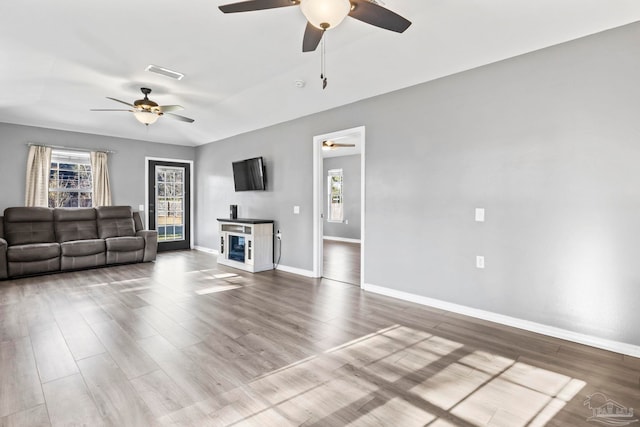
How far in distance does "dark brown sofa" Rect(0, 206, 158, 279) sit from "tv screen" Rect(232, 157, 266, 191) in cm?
197

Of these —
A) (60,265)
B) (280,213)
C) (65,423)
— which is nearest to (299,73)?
(280,213)

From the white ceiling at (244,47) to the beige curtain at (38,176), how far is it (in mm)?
964

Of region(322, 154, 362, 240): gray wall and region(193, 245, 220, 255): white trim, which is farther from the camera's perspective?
region(322, 154, 362, 240): gray wall

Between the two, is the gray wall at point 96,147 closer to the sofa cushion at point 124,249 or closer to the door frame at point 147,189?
the door frame at point 147,189

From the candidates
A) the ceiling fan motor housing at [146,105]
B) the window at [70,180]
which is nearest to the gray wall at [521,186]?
the ceiling fan motor housing at [146,105]

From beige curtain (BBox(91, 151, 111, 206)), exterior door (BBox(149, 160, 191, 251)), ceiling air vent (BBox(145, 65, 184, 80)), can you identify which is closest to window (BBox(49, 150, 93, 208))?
beige curtain (BBox(91, 151, 111, 206))

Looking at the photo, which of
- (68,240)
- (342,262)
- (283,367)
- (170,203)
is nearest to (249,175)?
(342,262)

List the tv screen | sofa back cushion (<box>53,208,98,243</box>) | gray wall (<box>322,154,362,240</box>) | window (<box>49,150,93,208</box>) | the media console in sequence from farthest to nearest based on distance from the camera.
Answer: gray wall (<box>322,154,362,240</box>), window (<box>49,150,93,208</box>), the tv screen, sofa back cushion (<box>53,208,98,243</box>), the media console

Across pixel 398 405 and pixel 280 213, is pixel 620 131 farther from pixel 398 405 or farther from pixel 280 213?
pixel 280 213

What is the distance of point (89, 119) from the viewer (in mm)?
5953

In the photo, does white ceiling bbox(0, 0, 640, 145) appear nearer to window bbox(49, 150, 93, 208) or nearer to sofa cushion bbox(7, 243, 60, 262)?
window bbox(49, 150, 93, 208)

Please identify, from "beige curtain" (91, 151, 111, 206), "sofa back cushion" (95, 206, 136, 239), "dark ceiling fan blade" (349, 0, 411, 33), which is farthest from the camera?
"beige curtain" (91, 151, 111, 206)

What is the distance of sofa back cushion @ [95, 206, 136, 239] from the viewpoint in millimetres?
6241

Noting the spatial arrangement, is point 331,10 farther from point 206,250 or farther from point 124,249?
point 206,250
